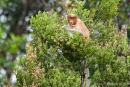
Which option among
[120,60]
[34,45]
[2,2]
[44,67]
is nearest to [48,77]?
[44,67]

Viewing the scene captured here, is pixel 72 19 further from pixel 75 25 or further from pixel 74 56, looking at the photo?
pixel 74 56

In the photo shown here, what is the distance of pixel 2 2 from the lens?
1583 cm

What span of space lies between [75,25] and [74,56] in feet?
1.83

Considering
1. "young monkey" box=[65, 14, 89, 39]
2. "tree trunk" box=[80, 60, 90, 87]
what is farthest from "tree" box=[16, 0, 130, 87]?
"young monkey" box=[65, 14, 89, 39]

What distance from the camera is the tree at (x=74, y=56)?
23.0 feet

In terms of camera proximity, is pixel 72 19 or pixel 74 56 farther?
pixel 72 19

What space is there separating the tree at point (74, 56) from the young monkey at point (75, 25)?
16 cm

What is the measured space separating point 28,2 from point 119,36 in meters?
10.9

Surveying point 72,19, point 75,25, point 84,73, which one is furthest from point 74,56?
point 72,19

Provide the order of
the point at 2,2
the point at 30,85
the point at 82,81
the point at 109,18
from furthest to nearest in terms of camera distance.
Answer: the point at 2,2 < the point at 109,18 < the point at 82,81 < the point at 30,85

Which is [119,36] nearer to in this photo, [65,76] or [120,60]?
[120,60]

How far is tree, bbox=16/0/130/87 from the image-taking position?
275 inches

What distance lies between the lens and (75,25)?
24.3ft

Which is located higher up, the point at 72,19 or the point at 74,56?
the point at 72,19
